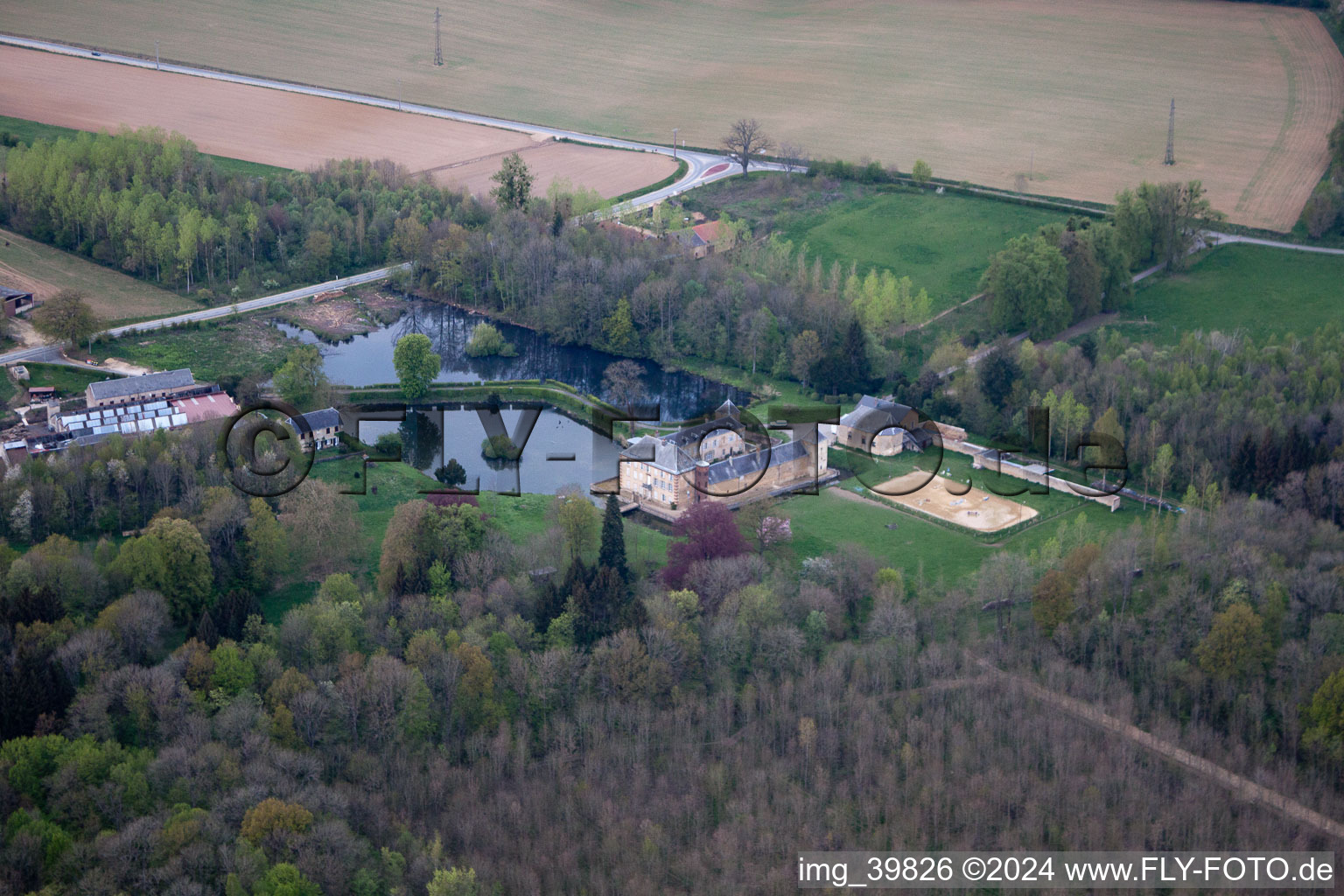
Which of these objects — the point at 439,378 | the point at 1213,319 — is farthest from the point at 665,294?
the point at 1213,319

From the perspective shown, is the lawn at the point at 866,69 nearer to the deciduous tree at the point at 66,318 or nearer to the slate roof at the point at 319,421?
the deciduous tree at the point at 66,318

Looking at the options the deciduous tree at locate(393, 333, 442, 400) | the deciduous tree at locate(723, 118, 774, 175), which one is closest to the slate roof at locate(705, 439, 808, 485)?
the deciduous tree at locate(393, 333, 442, 400)

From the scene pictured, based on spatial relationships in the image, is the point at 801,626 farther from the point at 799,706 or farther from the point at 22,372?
the point at 22,372

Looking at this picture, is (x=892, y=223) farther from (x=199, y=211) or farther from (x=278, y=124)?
(x=278, y=124)

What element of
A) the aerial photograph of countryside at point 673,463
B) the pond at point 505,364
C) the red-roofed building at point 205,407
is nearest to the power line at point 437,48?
the aerial photograph of countryside at point 673,463


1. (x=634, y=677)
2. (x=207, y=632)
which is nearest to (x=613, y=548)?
(x=634, y=677)

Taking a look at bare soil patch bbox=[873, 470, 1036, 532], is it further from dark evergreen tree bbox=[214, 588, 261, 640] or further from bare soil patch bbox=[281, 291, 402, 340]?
bare soil patch bbox=[281, 291, 402, 340]
